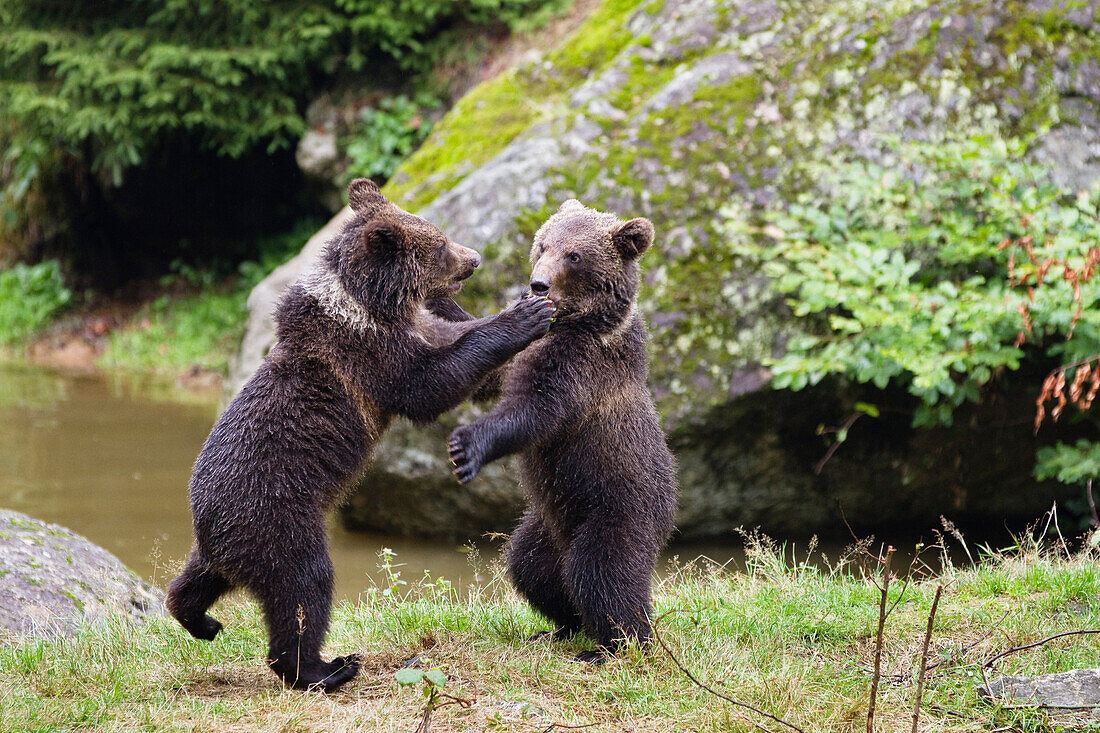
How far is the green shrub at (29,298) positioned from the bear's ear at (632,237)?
14.7m

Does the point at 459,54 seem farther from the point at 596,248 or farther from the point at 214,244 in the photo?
the point at 596,248

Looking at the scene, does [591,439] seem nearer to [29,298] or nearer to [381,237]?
[381,237]

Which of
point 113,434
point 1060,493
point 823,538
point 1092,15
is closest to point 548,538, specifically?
point 823,538

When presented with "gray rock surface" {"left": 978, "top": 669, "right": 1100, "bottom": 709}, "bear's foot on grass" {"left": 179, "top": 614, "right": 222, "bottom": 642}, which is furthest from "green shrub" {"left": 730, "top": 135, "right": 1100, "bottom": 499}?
"bear's foot on grass" {"left": 179, "top": 614, "right": 222, "bottom": 642}

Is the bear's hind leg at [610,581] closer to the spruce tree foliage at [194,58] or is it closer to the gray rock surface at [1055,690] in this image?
the gray rock surface at [1055,690]

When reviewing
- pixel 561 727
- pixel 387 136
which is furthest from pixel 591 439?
pixel 387 136

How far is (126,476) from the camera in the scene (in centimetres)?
942

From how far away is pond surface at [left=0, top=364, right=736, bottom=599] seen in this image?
7.39 metres

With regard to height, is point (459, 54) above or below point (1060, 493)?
above

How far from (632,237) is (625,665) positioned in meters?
1.85

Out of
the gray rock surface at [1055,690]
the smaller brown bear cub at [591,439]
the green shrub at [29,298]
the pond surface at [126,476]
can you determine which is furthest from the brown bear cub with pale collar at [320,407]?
the green shrub at [29,298]

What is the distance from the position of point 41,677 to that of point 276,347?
61.7 inches

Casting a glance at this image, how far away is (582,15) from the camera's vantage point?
44.6 feet

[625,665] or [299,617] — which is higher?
[299,617]
